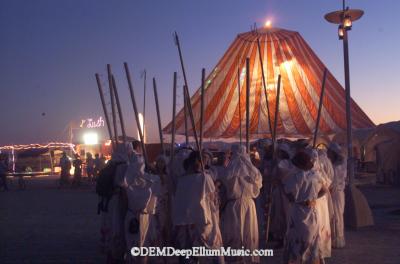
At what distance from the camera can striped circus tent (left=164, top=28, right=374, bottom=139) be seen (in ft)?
62.4

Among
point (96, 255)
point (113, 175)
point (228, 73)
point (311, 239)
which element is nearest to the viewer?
point (311, 239)

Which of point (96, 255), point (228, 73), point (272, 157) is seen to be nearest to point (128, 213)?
point (96, 255)

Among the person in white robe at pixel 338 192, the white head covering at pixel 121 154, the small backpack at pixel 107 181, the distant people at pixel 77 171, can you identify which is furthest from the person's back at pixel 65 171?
the small backpack at pixel 107 181

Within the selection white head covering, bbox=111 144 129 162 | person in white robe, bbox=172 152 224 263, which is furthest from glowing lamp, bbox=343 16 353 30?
person in white robe, bbox=172 152 224 263

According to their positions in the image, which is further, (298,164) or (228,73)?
(228,73)

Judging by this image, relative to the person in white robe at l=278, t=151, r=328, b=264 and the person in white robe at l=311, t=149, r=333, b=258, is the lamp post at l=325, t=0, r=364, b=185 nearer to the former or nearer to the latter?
the person in white robe at l=311, t=149, r=333, b=258

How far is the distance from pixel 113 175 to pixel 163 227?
1.02 meters

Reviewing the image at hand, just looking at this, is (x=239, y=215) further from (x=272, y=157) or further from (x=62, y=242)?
(x=62, y=242)

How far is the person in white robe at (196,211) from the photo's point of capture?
4727 mm

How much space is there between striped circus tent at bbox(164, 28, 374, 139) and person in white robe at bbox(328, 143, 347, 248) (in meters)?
11.6

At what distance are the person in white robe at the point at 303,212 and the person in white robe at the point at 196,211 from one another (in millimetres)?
727

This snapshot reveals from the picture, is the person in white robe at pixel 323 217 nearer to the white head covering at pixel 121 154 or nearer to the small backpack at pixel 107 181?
the white head covering at pixel 121 154

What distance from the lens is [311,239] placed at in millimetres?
4867

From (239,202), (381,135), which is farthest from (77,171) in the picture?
(239,202)
